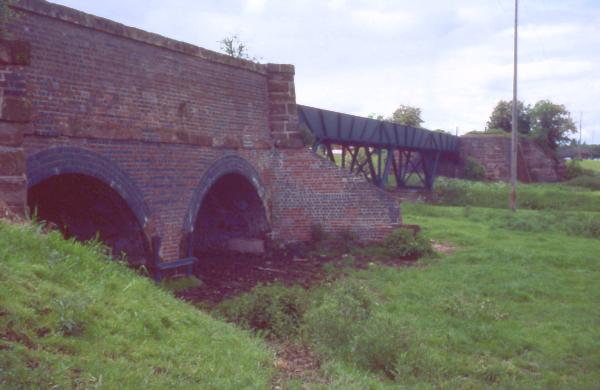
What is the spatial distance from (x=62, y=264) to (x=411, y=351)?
3.76 m

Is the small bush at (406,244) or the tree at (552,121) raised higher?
the tree at (552,121)

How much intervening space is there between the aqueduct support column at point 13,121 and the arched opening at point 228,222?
310 inches

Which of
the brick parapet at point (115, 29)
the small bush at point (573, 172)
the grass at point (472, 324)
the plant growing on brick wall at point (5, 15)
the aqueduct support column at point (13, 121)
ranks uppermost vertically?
the brick parapet at point (115, 29)

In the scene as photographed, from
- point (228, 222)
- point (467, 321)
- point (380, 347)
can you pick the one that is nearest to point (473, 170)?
point (228, 222)

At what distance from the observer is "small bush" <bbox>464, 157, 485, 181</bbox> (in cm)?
4047

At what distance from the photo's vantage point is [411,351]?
7055 mm

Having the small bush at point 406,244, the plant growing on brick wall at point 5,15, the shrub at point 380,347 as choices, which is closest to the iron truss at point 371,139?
the small bush at point 406,244

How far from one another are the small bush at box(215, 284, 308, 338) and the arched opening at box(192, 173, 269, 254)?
687 centimetres

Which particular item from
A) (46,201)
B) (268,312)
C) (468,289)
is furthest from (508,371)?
(46,201)

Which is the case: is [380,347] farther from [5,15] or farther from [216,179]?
[216,179]

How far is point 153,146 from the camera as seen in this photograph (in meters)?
11.3

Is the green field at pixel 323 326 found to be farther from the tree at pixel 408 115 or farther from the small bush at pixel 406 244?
the tree at pixel 408 115

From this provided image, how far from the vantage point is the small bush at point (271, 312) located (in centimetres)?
795

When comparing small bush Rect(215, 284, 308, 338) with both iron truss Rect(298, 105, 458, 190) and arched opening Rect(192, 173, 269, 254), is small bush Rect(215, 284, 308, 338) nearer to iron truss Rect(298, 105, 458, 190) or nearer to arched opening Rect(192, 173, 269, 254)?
arched opening Rect(192, 173, 269, 254)
